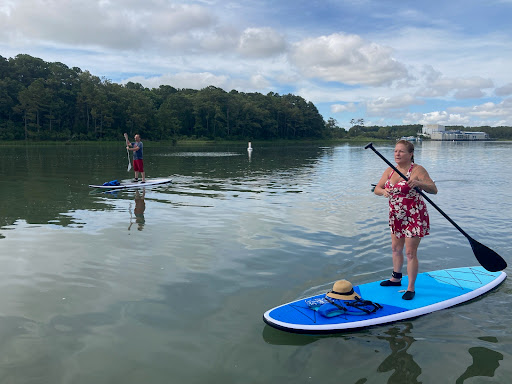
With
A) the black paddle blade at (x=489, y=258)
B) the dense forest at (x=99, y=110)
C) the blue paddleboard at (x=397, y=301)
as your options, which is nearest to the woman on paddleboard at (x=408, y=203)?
the blue paddleboard at (x=397, y=301)

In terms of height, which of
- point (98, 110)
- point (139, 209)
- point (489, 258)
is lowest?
point (139, 209)

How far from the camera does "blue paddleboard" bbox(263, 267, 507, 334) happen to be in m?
4.93

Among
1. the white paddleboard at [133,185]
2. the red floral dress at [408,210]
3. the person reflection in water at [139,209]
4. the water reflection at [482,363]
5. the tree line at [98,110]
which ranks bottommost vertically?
the water reflection at [482,363]

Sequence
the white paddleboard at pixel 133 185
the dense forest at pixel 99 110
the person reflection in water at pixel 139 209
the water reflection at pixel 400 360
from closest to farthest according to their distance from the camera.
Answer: the water reflection at pixel 400 360
the person reflection in water at pixel 139 209
the white paddleboard at pixel 133 185
the dense forest at pixel 99 110

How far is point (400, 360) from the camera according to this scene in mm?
4398

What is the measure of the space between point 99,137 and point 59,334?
97024 millimetres

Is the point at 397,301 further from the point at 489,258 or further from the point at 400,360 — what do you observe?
the point at 489,258

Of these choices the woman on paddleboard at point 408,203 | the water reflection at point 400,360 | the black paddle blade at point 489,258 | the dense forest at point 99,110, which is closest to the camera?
the water reflection at point 400,360

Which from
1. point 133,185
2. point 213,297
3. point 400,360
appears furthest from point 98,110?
point 400,360

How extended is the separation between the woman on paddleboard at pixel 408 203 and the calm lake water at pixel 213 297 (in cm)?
103

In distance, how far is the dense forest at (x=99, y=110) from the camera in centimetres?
8644

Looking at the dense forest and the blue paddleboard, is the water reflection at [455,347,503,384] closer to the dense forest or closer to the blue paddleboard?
the blue paddleboard

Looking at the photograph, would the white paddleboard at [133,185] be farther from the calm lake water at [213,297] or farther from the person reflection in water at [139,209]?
the calm lake water at [213,297]

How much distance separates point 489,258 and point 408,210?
6.57ft
